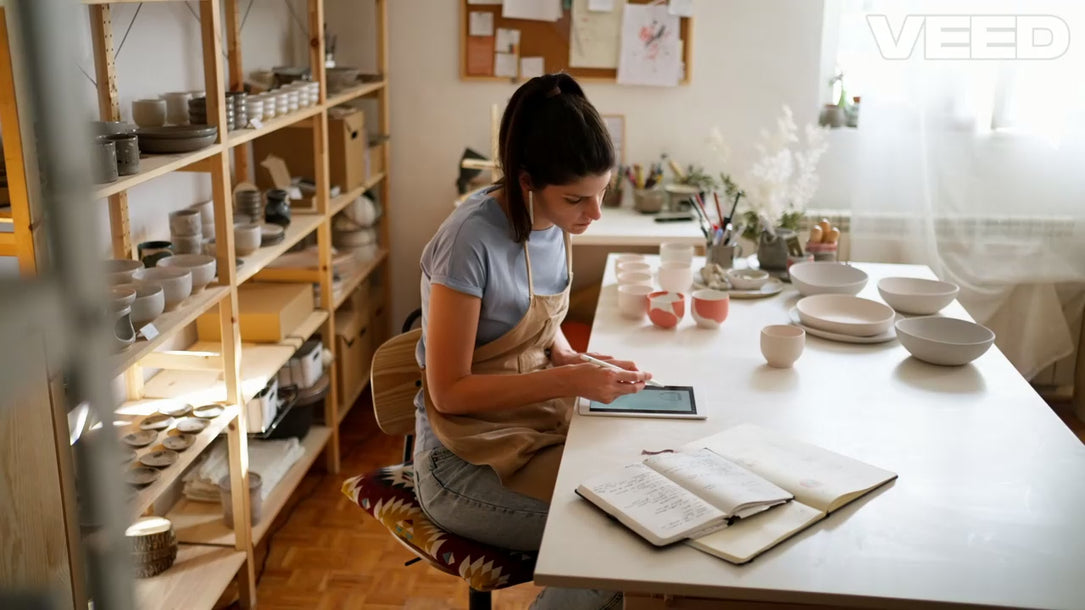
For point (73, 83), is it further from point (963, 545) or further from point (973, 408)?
point (973, 408)

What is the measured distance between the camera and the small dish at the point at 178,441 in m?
2.23

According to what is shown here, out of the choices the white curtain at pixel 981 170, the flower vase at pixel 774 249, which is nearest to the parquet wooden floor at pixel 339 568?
the flower vase at pixel 774 249

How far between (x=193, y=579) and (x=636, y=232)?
5.72 ft

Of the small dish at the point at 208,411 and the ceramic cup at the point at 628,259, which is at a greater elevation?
the ceramic cup at the point at 628,259

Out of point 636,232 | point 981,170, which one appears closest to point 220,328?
point 636,232

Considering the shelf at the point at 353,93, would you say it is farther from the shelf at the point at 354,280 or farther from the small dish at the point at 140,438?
the small dish at the point at 140,438

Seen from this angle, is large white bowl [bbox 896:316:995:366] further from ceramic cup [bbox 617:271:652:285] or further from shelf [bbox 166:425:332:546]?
shelf [bbox 166:425:332:546]

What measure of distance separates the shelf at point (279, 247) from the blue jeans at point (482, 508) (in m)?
0.90

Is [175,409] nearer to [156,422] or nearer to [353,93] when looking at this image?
[156,422]

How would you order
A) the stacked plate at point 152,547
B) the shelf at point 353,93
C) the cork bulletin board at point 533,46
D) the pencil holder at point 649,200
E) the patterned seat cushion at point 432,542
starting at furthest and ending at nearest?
the cork bulletin board at point 533,46
the pencil holder at point 649,200
the shelf at point 353,93
the stacked plate at point 152,547
the patterned seat cushion at point 432,542

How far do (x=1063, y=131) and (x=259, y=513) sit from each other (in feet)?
9.52

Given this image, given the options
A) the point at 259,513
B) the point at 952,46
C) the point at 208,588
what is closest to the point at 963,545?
the point at 208,588

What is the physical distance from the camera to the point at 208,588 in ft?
7.75

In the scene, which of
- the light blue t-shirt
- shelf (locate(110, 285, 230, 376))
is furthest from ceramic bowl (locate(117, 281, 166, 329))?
the light blue t-shirt
